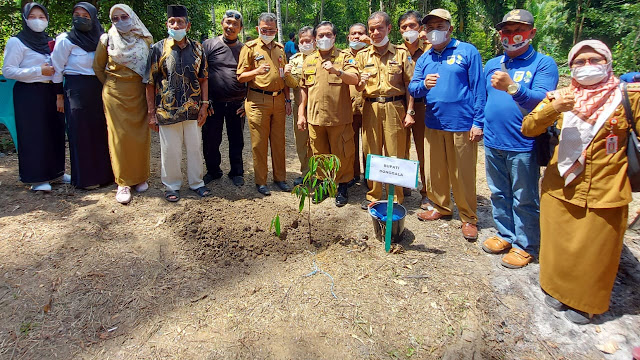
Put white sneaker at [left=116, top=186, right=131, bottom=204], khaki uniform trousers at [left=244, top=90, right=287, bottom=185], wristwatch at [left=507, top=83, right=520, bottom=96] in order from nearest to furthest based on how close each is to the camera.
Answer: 1. wristwatch at [left=507, top=83, right=520, bottom=96]
2. white sneaker at [left=116, top=186, right=131, bottom=204]
3. khaki uniform trousers at [left=244, top=90, right=287, bottom=185]

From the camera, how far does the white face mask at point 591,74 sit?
8.06 feet

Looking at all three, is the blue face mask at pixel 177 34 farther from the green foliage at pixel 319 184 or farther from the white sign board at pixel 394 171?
the white sign board at pixel 394 171

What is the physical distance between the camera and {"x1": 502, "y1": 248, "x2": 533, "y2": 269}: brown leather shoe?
337 cm

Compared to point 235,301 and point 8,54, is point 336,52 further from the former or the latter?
point 8,54

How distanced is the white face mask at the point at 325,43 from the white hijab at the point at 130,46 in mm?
1958

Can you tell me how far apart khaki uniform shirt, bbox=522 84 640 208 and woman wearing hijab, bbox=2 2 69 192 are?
4993 mm

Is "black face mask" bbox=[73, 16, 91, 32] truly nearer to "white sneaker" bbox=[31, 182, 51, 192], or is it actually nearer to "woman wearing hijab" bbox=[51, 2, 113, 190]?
"woman wearing hijab" bbox=[51, 2, 113, 190]

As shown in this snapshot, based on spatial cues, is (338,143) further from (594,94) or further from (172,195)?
(594,94)

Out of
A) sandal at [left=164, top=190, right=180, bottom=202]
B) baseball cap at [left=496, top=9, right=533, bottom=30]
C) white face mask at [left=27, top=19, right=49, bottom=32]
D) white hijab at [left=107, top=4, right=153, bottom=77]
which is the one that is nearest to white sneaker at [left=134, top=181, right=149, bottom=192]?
sandal at [left=164, top=190, right=180, bottom=202]

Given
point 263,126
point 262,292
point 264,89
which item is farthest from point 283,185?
point 262,292

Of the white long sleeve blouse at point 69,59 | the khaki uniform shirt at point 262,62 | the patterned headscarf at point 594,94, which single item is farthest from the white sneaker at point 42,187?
the patterned headscarf at point 594,94

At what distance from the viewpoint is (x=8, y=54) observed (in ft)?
13.6

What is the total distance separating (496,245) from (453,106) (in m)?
1.35

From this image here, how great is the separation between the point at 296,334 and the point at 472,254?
1.89 meters
